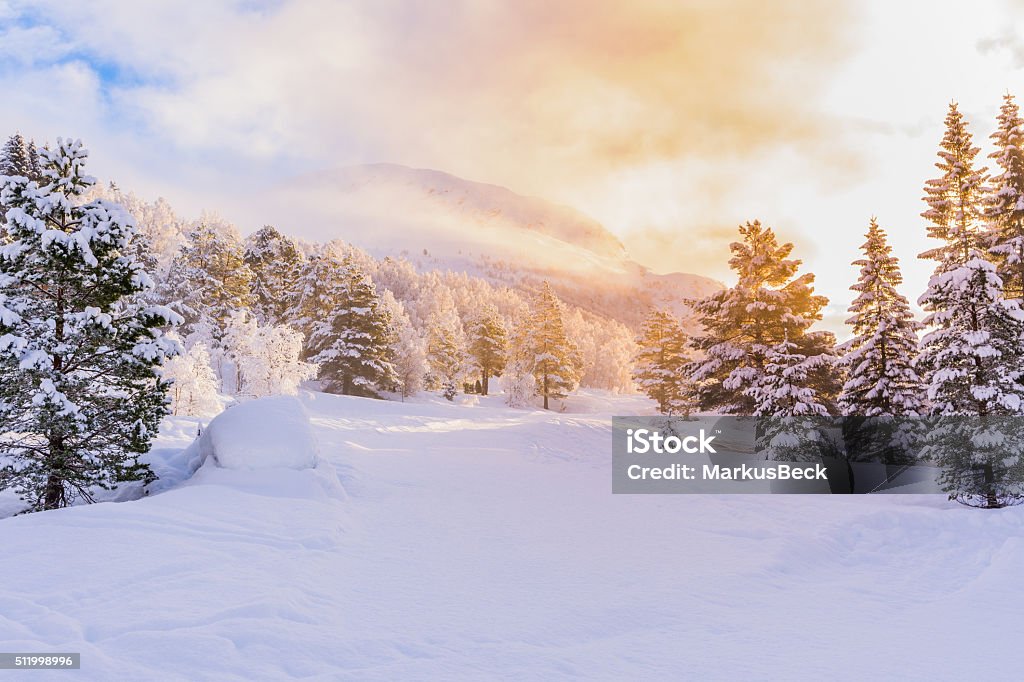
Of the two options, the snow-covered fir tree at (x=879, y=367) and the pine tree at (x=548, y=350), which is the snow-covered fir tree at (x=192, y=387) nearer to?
the snow-covered fir tree at (x=879, y=367)

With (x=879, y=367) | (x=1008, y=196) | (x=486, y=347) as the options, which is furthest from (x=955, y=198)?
(x=486, y=347)

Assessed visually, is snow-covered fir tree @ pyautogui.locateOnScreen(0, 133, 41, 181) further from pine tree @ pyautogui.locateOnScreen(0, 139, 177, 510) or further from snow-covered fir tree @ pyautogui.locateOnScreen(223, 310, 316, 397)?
pine tree @ pyautogui.locateOnScreen(0, 139, 177, 510)

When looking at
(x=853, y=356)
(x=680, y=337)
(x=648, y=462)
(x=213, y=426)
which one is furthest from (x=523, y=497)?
(x=680, y=337)

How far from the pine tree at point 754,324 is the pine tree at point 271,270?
3796 centimetres

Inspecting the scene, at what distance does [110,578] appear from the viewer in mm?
5566

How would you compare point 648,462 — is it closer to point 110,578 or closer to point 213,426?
point 213,426

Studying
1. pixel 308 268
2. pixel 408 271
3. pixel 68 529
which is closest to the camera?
pixel 68 529

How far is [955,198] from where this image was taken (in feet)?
56.3

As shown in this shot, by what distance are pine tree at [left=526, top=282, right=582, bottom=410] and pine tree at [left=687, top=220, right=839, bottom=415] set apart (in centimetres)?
3027

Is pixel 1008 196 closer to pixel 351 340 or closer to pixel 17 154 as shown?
pixel 351 340

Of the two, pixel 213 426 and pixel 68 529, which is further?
pixel 213 426

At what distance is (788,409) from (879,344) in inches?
184

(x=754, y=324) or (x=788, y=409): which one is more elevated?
(x=754, y=324)

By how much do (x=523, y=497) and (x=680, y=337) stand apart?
118 feet
